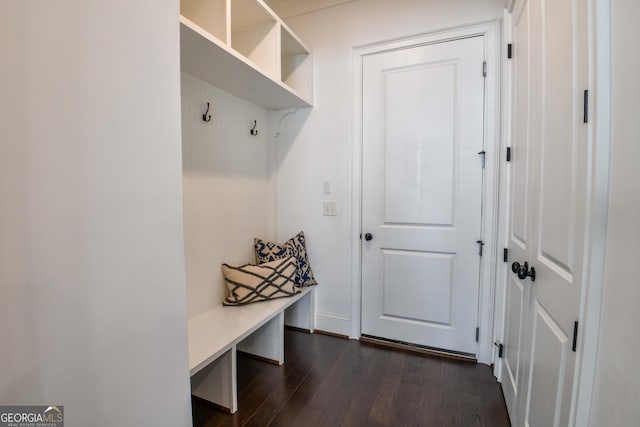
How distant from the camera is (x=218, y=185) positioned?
1980mm

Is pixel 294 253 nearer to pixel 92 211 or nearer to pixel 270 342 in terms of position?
pixel 270 342

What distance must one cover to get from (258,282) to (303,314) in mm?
704

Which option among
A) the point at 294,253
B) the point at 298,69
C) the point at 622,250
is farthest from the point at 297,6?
the point at 622,250

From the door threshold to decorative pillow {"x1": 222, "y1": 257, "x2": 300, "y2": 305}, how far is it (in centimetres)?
78

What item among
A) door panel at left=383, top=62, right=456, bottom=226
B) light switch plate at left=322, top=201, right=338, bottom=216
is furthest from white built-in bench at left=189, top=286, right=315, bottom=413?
door panel at left=383, top=62, right=456, bottom=226

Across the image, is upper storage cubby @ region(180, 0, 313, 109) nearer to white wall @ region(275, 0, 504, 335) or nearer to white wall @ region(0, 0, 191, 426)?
white wall @ region(275, 0, 504, 335)

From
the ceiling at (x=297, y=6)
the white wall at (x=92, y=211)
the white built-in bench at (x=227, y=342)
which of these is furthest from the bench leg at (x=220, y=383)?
the ceiling at (x=297, y=6)

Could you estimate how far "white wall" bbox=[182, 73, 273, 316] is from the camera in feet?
5.73

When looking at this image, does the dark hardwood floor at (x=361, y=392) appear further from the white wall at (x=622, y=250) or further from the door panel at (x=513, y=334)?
the white wall at (x=622, y=250)

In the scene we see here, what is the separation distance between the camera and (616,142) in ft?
2.15

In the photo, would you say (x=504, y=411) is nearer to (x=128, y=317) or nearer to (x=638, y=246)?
(x=638, y=246)

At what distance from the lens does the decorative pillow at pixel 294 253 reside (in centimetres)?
229

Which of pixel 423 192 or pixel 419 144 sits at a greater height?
pixel 419 144

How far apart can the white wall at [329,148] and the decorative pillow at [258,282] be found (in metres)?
0.41
